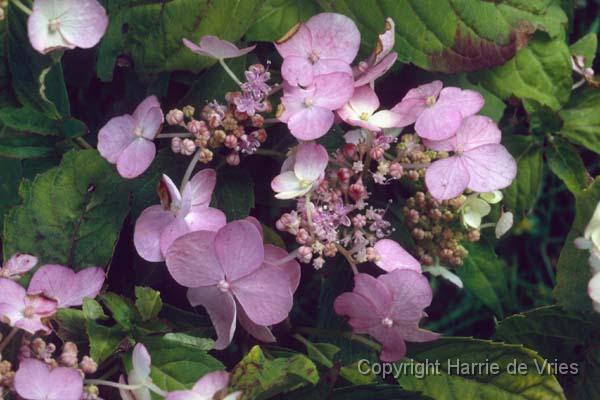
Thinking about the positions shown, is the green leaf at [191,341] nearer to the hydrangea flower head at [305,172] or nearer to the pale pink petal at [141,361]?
the pale pink petal at [141,361]

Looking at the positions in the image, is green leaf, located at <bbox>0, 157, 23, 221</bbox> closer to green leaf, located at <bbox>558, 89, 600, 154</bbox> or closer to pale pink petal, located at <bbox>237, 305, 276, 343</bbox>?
pale pink petal, located at <bbox>237, 305, 276, 343</bbox>

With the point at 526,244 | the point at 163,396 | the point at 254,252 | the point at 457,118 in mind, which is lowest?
the point at 526,244

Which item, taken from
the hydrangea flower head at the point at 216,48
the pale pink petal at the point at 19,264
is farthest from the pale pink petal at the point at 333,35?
the pale pink petal at the point at 19,264

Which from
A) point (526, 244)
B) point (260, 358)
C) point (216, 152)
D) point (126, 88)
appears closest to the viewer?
point (260, 358)

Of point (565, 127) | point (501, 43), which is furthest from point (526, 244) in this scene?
point (501, 43)

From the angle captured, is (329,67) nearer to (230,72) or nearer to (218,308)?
(230,72)

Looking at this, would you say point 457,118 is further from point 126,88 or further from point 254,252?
point 126,88
